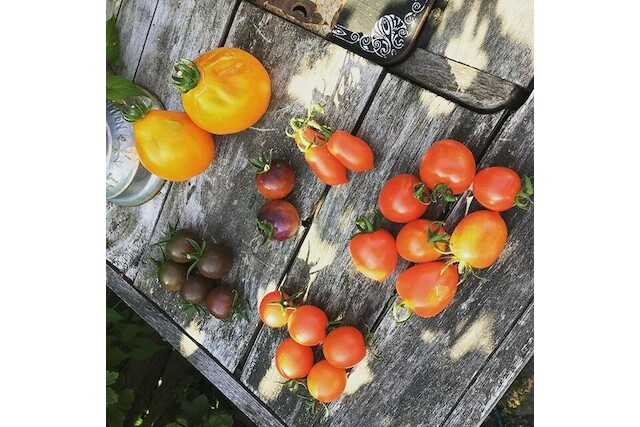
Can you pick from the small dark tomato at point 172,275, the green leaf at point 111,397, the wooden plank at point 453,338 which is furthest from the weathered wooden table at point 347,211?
the green leaf at point 111,397

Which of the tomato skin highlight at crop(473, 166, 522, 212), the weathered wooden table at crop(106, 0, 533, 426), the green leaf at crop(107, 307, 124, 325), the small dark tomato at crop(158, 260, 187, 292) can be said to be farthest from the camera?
the green leaf at crop(107, 307, 124, 325)

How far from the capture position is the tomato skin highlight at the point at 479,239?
120 cm

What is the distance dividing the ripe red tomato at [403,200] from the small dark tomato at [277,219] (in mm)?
234

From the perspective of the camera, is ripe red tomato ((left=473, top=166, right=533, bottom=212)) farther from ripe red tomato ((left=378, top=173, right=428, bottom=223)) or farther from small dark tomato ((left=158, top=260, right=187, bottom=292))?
small dark tomato ((left=158, top=260, right=187, bottom=292))

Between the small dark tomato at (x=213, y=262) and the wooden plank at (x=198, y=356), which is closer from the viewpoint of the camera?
the small dark tomato at (x=213, y=262)

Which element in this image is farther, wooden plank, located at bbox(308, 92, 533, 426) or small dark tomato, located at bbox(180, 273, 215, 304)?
small dark tomato, located at bbox(180, 273, 215, 304)

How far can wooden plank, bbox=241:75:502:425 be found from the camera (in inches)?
51.8

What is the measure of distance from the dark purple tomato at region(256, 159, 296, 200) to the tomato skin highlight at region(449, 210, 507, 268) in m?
0.40

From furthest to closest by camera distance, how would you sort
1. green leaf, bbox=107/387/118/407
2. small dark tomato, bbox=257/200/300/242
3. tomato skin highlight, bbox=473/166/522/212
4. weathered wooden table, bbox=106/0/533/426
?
1. green leaf, bbox=107/387/118/407
2. small dark tomato, bbox=257/200/300/242
3. weathered wooden table, bbox=106/0/533/426
4. tomato skin highlight, bbox=473/166/522/212

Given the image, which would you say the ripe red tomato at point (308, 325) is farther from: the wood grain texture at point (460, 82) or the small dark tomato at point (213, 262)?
the wood grain texture at point (460, 82)

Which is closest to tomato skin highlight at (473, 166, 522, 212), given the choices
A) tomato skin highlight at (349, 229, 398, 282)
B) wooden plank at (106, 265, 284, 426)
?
tomato skin highlight at (349, 229, 398, 282)

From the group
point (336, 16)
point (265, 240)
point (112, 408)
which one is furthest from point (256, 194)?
point (112, 408)

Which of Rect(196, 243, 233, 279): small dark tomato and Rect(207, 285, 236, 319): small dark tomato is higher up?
Rect(196, 243, 233, 279): small dark tomato
